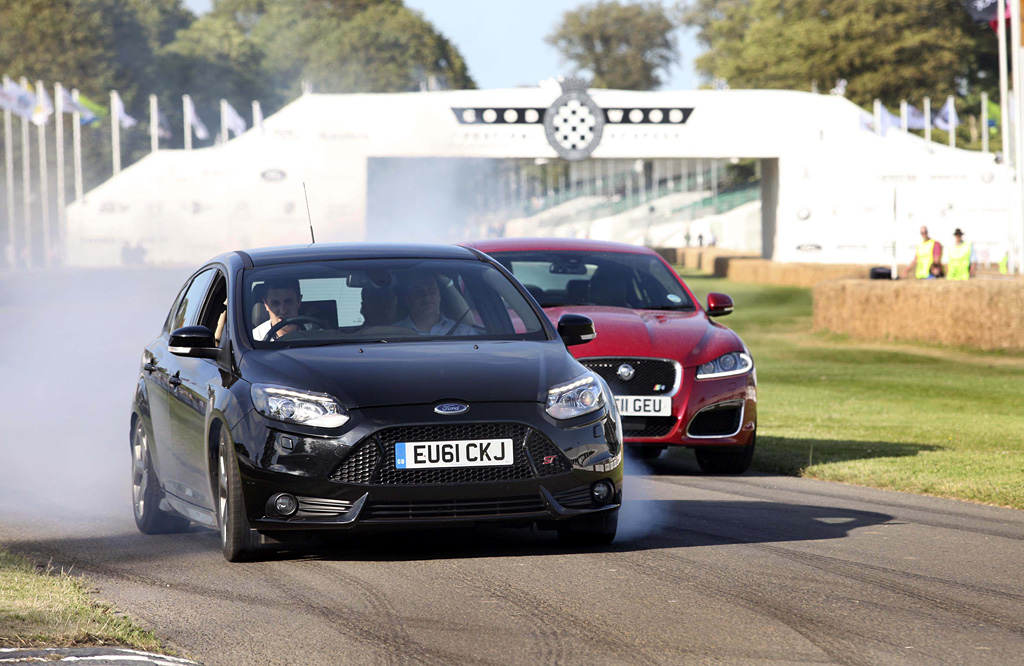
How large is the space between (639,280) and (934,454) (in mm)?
2631

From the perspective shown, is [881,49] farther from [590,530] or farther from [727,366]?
[590,530]

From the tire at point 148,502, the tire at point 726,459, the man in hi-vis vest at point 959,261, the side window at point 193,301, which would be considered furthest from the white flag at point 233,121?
the tire at point 148,502

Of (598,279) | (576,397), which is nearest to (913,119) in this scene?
(598,279)

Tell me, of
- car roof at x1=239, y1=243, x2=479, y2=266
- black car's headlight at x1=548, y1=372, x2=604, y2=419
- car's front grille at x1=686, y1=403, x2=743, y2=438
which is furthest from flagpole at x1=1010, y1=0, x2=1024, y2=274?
black car's headlight at x1=548, y1=372, x2=604, y2=419

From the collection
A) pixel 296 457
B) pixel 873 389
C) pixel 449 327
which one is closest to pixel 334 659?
pixel 296 457

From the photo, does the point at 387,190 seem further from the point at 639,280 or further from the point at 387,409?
the point at 387,409

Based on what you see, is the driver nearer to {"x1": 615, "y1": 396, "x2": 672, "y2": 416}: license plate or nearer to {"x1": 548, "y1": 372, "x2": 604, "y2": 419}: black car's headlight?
{"x1": 548, "y1": 372, "x2": 604, "y2": 419}: black car's headlight

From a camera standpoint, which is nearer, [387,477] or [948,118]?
[387,477]

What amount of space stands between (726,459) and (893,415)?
219 inches

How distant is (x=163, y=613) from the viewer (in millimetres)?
5930

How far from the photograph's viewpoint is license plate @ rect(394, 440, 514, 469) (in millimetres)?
6512

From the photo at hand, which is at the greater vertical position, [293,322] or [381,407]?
[293,322]

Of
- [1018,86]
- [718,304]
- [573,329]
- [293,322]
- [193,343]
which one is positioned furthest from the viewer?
[1018,86]

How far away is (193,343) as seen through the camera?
7.37 metres
